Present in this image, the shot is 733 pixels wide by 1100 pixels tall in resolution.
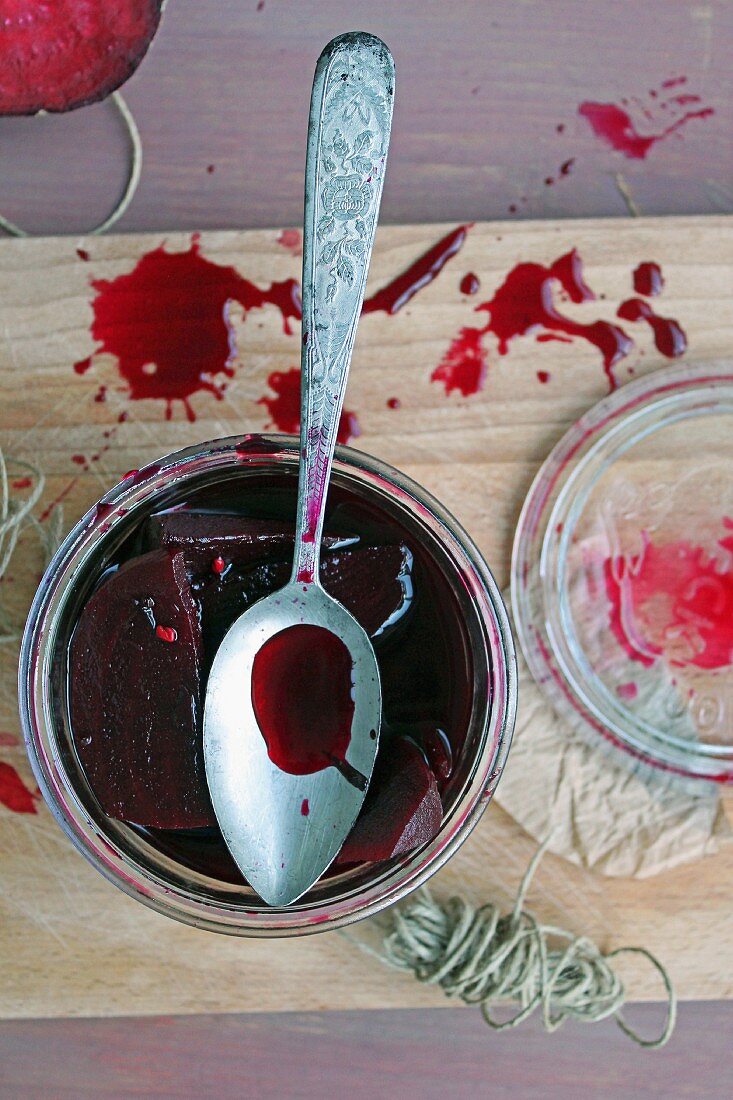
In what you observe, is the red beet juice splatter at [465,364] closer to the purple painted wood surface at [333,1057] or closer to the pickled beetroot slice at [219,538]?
the pickled beetroot slice at [219,538]

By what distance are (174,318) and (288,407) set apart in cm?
16

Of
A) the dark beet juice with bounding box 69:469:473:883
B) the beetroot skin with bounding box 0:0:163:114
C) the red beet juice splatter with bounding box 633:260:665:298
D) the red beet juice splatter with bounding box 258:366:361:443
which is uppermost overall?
the beetroot skin with bounding box 0:0:163:114

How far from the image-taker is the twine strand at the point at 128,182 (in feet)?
3.87

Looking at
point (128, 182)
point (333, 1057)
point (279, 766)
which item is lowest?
point (333, 1057)

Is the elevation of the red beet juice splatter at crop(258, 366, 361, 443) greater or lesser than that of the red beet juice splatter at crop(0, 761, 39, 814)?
greater

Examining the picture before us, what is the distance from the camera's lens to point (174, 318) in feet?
3.63

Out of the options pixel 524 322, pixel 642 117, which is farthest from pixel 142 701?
pixel 642 117

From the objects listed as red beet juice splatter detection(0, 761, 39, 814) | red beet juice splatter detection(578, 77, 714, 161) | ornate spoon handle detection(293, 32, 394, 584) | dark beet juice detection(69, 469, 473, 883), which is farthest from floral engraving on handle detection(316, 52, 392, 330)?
red beet juice splatter detection(0, 761, 39, 814)

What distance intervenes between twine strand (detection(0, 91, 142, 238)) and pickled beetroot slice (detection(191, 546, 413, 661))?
52 centimetres

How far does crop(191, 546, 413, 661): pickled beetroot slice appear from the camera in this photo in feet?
2.98

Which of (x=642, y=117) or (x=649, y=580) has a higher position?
(x=642, y=117)

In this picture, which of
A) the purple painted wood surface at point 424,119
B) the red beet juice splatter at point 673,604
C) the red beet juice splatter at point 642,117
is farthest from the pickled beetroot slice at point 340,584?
the red beet juice splatter at point 642,117

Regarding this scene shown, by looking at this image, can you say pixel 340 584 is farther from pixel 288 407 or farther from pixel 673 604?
pixel 673 604

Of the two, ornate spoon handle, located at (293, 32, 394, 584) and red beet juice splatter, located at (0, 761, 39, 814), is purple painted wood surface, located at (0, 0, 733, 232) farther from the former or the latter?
red beet juice splatter, located at (0, 761, 39, 814)
